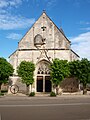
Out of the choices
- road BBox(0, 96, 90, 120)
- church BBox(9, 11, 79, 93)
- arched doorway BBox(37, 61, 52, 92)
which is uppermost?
church BBox(9, 11, 79, 93)

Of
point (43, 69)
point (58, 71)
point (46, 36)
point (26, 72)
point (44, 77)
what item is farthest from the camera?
point (46, 36)

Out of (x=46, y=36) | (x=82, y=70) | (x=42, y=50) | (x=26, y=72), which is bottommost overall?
(x=26, y=72)

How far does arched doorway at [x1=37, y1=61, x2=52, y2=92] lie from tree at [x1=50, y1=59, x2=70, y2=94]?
12.7ft

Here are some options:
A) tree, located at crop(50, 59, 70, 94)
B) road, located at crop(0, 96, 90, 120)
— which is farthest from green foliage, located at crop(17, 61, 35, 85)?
road, located at crop(0, 96, 90, 120)

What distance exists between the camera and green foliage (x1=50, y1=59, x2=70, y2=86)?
121ft

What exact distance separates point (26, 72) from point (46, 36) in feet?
27.8

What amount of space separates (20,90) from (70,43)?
1217cm

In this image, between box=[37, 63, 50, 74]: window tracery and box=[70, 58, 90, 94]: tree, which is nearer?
box=[70, 58, 90, 94]: tree

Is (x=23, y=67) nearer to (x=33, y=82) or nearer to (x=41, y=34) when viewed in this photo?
(x=33, y=82)

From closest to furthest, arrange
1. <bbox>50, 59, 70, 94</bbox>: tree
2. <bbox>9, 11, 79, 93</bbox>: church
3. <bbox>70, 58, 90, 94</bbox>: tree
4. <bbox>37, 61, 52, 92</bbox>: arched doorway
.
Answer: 1. <bbox>50, 59, 70, 94</bbox>: tree
2. <bbox>70, 58, 90, 94</bbox>: tree
3. <bbox>37, 61, 52, 92</bbox>: arched doorway
4. <bbox>9, 11, 79, 93</bbox>: church

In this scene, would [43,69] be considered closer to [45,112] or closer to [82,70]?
[82,70]

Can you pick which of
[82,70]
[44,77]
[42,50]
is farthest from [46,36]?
[82,70]

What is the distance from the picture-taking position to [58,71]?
3672 cm

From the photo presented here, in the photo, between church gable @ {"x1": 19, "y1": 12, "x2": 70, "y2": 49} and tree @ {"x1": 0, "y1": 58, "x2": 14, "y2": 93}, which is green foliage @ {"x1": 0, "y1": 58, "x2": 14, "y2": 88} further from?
church gable @ {"x1": 19, "y1": 12, "x2": 70, "y2": 49}
